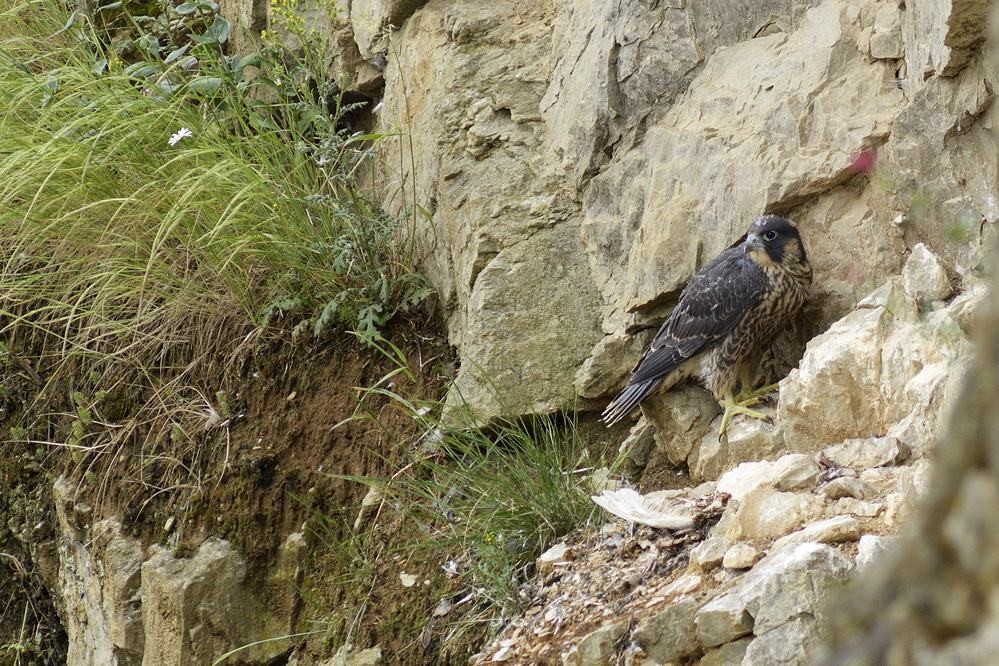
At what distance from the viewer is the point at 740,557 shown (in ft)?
9.80

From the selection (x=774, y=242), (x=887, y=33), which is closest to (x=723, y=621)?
(x=774, y=242)

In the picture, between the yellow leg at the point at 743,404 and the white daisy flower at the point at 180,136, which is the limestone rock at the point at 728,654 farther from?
the white daisy flower at the point at 180,136

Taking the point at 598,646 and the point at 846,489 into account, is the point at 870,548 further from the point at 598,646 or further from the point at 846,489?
the point at 598,646

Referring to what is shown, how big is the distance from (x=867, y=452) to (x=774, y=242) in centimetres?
89

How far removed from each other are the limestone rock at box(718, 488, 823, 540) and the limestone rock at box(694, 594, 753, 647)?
31cm

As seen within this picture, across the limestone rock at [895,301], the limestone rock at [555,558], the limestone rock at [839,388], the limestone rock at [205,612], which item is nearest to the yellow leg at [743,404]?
the limestone rock at [839,388]

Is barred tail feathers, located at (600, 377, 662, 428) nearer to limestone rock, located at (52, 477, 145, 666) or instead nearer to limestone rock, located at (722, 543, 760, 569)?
limestone rock, located at (722, 543, 760, 569)

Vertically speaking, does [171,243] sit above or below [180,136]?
below

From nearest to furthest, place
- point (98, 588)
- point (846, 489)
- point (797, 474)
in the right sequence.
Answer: point (846, 489)
point (797, 474)
point (98, 588)

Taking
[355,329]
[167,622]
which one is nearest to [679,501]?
[355,329]

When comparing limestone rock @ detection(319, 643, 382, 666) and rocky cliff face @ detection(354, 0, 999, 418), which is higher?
rocky cliff face @ detection(354, 0, 999, 418)

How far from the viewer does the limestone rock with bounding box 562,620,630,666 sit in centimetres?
310

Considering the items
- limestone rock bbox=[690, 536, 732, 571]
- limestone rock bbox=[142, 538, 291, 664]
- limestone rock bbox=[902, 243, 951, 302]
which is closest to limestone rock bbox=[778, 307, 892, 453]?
limestone rock bbox=[902, 243, 951, 302]

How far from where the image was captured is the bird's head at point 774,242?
154 inches
